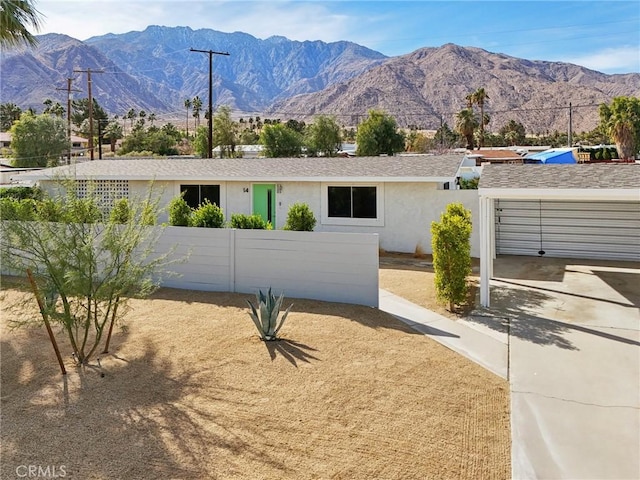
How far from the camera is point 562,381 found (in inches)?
232

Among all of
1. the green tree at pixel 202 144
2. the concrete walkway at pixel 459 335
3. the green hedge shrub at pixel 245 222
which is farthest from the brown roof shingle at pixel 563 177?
the green tree at pixel 202 144

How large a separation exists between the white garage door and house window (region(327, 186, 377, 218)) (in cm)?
384

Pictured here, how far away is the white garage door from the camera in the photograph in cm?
1359

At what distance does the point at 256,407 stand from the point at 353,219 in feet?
35.3

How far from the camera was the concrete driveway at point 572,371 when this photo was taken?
4332mm

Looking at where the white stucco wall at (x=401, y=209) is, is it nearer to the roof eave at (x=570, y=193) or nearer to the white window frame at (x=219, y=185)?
the white window frame at (x=219, y=185)

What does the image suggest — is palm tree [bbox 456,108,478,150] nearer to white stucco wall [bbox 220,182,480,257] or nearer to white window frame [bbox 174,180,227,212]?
white stucco wall [bbox 220,182,480,257]

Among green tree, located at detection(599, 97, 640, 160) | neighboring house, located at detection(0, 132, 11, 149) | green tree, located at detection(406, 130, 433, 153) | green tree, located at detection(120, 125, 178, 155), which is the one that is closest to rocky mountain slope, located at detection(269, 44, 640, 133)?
green tree, located at detection(406, 130, 433, 153)

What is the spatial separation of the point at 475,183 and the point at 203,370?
477 inches

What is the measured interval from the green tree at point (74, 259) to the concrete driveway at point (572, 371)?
5.13 meters

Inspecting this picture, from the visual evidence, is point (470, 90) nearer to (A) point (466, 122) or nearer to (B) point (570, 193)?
(A) point (466, 122)

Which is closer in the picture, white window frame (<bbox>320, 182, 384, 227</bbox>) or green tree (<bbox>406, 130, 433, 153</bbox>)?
white window frame (<bbox>320, 182, 384, 227</bbox>)

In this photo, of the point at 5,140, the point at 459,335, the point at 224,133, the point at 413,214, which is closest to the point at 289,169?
the point at 413,214

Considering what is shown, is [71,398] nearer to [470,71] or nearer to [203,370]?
[203,370]
